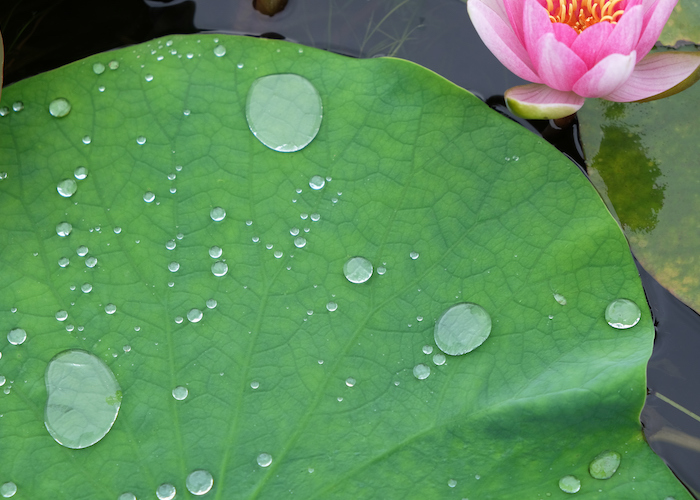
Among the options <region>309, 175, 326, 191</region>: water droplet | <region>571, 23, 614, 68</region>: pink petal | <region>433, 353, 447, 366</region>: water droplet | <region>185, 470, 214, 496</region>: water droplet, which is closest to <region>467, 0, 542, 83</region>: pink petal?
<region>571, 23, 614, 68</region>: pink petal

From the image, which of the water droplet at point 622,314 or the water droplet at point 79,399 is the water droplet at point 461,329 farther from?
the water droplet at point 79,399

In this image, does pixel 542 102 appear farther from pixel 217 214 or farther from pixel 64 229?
pixel 64 229

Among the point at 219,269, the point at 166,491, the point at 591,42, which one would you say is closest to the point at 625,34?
the point at 591,42

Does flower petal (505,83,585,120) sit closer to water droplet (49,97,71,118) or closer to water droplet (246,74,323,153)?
water droplet (246,74,323,153)

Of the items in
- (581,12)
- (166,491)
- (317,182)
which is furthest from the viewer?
(581,12)

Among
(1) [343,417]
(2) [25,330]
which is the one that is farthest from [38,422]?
(1) [343,417]

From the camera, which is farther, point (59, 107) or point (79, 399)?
point (59, 107)
